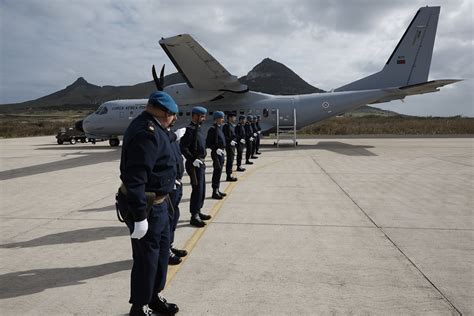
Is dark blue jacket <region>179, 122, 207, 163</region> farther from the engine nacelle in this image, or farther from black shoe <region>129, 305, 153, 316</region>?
the engine nacelle

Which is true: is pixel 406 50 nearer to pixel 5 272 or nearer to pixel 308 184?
pixel 308 184

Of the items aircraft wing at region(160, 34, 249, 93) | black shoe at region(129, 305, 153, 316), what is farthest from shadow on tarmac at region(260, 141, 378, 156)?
black shoe at region(129, 305, 153, 316)

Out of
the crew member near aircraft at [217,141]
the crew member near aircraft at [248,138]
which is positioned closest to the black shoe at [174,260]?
the crew member near aircraft at [217,141]

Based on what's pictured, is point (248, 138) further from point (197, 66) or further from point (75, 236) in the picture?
point (75, 236)

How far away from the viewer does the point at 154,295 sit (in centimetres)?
322

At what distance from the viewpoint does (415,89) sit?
18.4m

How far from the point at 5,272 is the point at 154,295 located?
233 cm

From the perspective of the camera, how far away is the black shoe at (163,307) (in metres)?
3.17

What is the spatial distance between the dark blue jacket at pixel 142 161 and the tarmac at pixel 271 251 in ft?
4.25

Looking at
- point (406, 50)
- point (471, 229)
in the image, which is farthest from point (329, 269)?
point (406, 50)

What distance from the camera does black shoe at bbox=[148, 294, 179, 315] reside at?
3.17 m

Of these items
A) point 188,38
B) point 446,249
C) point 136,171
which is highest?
point 188,38

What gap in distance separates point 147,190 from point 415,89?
763 inches

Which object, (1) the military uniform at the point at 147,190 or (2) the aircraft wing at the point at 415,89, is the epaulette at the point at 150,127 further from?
(2) the aircraft wing at the point at 415,89
